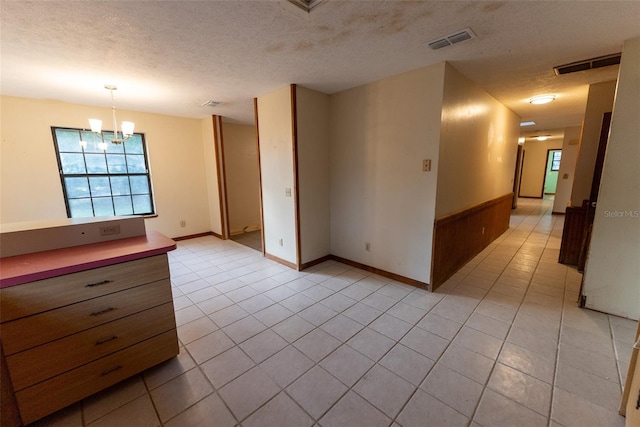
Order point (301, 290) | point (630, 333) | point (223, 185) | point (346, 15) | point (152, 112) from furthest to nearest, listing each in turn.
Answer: point (223, 185), point (152, 112), point (301, 290), point (630, 333), point (346, 15)

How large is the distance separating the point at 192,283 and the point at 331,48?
3.03m

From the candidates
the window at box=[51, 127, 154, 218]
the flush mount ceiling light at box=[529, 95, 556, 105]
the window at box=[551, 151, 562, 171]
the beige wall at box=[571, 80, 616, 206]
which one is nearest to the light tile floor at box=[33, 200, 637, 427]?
the beige wall at box=[571, 80, 616, 206]

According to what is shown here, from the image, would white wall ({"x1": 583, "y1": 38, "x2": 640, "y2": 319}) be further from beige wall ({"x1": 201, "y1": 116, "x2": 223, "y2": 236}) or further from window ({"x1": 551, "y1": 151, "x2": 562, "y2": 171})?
window ({"x1": 551, "y1": 151, "x2": 562, "y2": 171})

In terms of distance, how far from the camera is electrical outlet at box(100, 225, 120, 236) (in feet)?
5.97

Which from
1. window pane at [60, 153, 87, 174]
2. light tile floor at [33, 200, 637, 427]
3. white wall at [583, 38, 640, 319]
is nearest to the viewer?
light tile floor at [33, 200, 637, 427]

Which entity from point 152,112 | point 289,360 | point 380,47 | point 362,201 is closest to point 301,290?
point 289,360

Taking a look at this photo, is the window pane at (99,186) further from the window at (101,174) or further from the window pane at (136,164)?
the window pane at (136,164)

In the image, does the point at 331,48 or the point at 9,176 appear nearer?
the point at 331,48

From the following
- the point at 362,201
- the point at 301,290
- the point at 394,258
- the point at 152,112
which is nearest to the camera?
the point at 301,290

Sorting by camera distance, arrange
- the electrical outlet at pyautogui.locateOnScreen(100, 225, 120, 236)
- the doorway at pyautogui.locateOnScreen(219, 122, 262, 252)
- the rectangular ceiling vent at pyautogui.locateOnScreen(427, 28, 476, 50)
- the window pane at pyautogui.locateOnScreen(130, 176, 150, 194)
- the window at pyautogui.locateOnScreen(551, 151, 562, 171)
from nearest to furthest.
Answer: the electrical outlet at pyautogui.locateOnScreen(100, 225, 120, 236)
the rectangular ceiling vent at pyautogui.locateOnScreen(427, 28, 476, 50)
the window pane at pyautogui.locateOnScreen(130, 176, 150, 194)
the doorway at pyautogui.locateOnScreen(219, 122, 262, 252)
the window at pyautogui.locateOnScreen(551, 151, 562, 171)

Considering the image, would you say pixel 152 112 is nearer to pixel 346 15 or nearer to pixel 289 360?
pixel 346 15

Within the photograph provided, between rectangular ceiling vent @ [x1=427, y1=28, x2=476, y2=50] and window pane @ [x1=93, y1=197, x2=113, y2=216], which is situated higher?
rectangular ceiling vent @ [x1=427, y1=28, x2=476, y2=50]

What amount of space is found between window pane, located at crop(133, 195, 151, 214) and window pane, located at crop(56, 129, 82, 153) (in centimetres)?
107

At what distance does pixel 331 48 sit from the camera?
2.16 m
